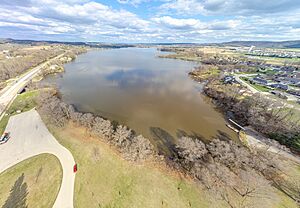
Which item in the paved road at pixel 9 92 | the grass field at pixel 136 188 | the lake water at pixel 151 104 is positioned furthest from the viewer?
the paved road at pixel 9 92

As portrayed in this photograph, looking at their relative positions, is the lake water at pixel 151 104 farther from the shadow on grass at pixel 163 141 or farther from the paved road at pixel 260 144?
the paved road at pixel 260 144

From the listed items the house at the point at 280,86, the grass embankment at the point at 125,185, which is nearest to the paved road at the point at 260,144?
the grass embankment at the point at 125,185

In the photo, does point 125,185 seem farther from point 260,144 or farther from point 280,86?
point 280,86

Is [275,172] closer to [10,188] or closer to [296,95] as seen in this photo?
[10,188]

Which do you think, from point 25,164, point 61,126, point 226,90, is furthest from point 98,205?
point 226,90

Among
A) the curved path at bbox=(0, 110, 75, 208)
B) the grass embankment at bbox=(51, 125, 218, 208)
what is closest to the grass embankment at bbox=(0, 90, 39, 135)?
the curved path at bbox=(0, 110, 75, 208)

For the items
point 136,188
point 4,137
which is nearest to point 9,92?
point 4,137
